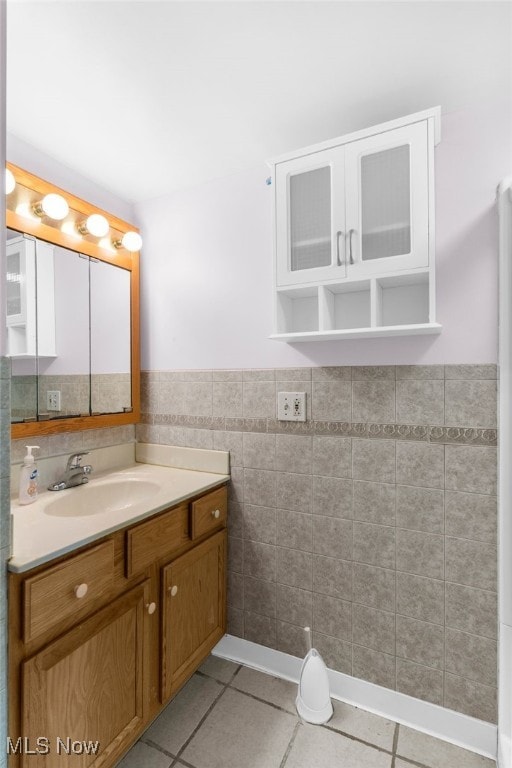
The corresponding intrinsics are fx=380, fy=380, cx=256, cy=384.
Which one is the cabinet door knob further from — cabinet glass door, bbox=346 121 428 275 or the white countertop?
the white countertop

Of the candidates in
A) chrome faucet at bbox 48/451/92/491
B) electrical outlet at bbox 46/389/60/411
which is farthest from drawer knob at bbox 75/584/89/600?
electrical outlet at bbox 46/389/60/411

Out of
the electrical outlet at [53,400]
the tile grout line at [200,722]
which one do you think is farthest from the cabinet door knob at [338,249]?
the tile grout line at [200,722]

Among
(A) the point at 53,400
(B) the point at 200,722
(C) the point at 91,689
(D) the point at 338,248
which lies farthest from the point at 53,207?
(B) the point at 200,722

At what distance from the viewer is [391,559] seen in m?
1.54

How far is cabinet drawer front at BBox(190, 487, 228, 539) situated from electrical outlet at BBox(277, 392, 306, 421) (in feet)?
1.52

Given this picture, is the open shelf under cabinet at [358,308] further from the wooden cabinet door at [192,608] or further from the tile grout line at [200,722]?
the tile grout line at [200,722]

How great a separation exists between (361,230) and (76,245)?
128 cm

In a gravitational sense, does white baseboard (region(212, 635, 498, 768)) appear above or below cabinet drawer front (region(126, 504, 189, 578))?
below

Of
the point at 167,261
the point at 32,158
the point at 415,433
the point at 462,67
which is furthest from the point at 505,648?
the point at 32,158

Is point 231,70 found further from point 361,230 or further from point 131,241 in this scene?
point 131,241

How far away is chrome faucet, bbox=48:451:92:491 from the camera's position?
5.37ft

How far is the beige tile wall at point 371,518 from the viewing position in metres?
1.41

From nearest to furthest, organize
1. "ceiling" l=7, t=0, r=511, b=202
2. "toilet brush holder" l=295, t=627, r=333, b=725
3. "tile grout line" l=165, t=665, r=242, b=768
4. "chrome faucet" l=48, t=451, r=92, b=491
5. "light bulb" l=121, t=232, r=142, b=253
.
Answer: "ceiling" l=7, t=0, r=511, b=202 → "tile grout line" l=165, t=665, r=242, b=768 → "toilet brush holder" l=295, t=627, r=333, b=725 → "chrome faucet" l=48, t=451, r=92, b=491 → "light bulb" l=121, t=232, r=142, b=253

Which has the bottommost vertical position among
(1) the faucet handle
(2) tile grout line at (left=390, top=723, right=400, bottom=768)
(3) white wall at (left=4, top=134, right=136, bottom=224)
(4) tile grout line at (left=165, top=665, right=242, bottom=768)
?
(2) tile grout line at (left=390, top=723, right=400, bottom=768)
